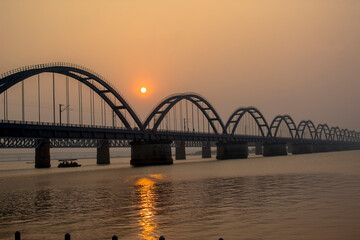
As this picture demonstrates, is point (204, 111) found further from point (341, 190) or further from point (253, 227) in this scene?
point (253, 227)

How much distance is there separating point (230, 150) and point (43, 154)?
218 ft

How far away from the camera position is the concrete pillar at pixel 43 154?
119438 millimetres

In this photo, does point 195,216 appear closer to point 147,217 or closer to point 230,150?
point 147,217

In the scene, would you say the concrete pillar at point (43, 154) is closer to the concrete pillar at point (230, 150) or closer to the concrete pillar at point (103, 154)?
the concrete pillar at point (103, 154)

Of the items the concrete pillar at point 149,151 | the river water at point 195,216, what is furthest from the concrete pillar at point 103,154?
the river water at point 195,216

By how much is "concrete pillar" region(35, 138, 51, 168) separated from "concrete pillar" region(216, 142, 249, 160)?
60.6 meters

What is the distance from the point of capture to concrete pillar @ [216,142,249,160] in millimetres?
162250

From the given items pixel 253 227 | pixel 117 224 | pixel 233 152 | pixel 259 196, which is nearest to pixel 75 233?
pixel 117 224

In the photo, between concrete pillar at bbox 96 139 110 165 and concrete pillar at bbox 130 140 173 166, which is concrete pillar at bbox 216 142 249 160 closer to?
concrete pillar at bbox 96 139 110 165

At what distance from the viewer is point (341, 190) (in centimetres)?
3706

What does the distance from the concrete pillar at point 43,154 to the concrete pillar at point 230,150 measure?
60.6 m

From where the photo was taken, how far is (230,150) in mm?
162875

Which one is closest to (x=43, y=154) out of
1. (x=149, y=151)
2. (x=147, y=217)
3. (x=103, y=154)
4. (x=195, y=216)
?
(x=103, y=154)

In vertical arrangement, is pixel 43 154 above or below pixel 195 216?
above
